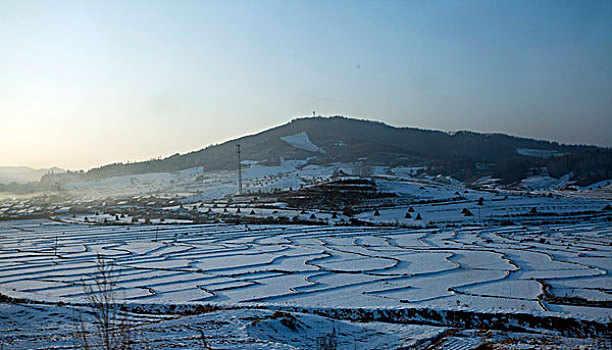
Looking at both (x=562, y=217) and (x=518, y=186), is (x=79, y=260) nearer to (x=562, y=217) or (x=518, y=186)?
(x=562, y=217)

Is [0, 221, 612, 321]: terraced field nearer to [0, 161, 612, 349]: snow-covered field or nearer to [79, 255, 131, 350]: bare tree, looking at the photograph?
[0, 161, 612, 349]: snow-covered field

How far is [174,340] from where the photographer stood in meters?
6.18

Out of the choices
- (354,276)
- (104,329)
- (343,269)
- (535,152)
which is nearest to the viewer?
(104,329)

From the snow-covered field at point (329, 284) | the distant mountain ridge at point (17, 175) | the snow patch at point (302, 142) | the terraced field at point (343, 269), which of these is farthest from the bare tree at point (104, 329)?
the snow patch at point (302, 142)

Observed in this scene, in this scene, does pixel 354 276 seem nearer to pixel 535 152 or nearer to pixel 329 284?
pixel 329 284

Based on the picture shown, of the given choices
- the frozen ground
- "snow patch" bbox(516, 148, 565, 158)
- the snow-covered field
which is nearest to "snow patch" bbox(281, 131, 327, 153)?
"snow patch" bbox(516, 148, 565, 158)

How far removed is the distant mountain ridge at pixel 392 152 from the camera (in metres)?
72.6

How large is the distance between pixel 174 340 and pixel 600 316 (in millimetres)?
6672

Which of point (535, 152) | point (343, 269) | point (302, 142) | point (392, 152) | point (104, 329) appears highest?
point (302, 142)

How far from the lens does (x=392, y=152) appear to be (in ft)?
325

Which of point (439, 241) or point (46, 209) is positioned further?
point (46, 209)

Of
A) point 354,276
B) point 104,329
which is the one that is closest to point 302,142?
point 354,276

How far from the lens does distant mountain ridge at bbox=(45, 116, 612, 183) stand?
72.6 m

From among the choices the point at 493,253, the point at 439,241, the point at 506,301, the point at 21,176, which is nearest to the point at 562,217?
the point at 439,241
